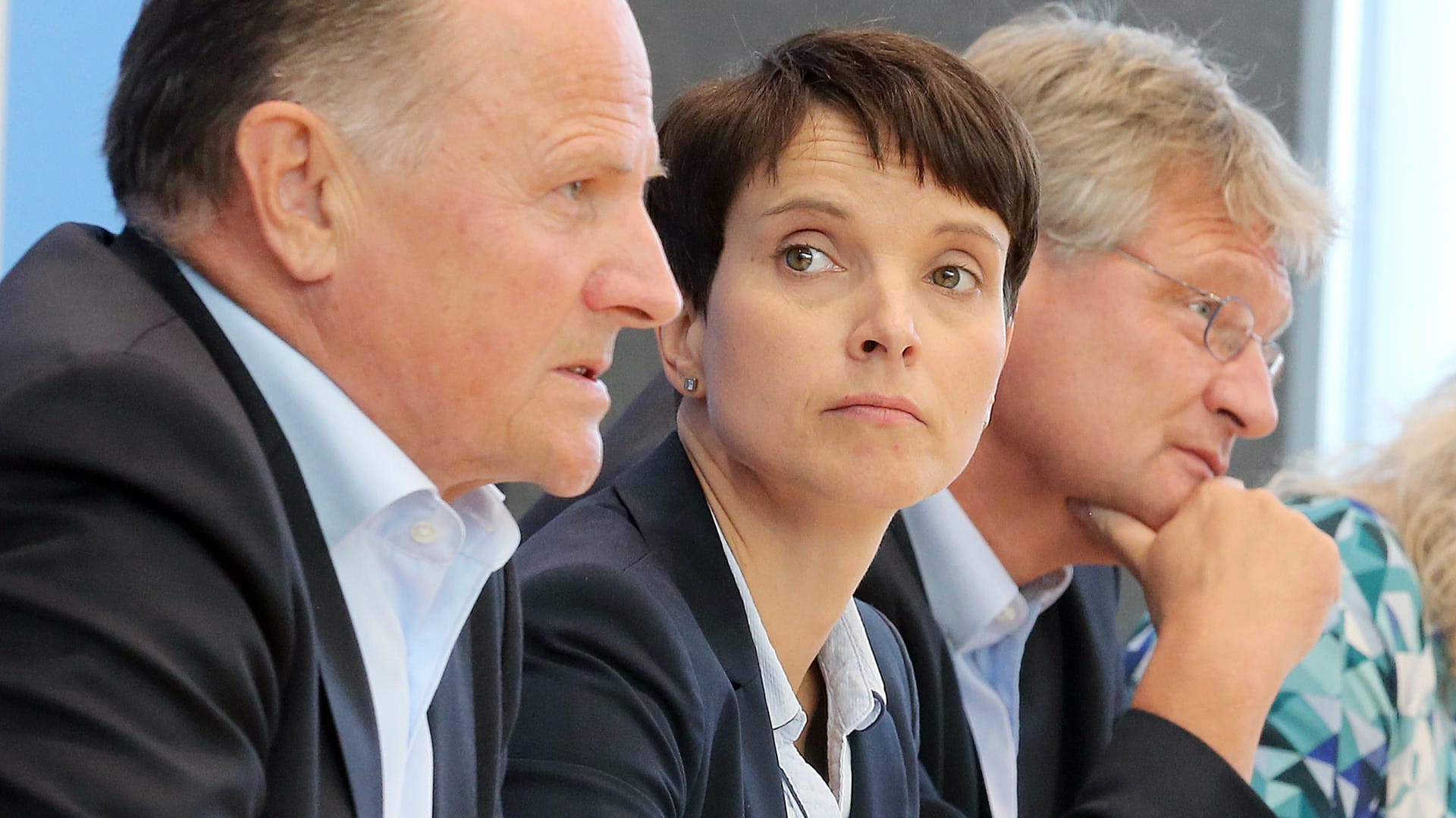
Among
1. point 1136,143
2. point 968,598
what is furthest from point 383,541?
point 1136,143

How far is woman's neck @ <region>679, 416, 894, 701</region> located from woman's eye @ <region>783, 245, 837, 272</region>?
0.17 meters

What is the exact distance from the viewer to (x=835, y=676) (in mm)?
1457

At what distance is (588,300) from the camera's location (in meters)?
1.07

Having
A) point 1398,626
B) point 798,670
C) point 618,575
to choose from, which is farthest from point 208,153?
point 1398,626

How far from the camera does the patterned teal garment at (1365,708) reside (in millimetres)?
1846

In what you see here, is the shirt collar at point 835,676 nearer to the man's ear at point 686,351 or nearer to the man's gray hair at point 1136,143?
the man's ear at point 686,351

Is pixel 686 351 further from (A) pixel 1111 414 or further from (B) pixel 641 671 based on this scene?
(A) pixel 1111 414

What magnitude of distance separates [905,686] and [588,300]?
664 millimetres

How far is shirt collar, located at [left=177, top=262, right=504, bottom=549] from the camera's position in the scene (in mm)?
Result: 982

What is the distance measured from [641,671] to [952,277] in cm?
42

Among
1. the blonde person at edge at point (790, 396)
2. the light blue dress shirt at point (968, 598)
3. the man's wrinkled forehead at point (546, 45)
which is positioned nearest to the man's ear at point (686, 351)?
the blonde person at edge at point (790, 396)

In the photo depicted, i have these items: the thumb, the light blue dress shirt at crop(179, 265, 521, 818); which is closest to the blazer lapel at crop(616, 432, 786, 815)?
the light blue dress shirt at crop(179, 265, 521, 818)

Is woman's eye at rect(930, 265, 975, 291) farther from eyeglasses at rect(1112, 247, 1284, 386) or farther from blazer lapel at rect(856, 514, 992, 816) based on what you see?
eyeglasses at rect(1112, 247, 1284, 386)

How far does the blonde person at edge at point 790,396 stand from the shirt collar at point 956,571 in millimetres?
355
